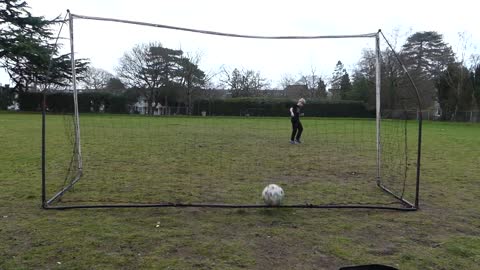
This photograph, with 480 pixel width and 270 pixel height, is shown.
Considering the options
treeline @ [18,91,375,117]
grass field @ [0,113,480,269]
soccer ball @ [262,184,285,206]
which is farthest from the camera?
treeline @ [18,91,375,117]

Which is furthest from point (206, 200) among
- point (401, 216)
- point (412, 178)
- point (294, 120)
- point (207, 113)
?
point (207, 113)

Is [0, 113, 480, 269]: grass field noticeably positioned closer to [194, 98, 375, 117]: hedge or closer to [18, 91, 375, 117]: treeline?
[18, 91, 375, 117]: treeline

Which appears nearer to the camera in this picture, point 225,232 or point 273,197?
point 225,232

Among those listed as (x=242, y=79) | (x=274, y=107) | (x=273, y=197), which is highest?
(x=242, y=79)

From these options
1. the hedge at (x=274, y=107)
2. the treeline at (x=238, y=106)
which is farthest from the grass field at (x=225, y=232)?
the hedge at (x=274, y=107)

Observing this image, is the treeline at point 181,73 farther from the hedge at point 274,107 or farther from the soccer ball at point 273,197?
the soccer ball at point 273,197

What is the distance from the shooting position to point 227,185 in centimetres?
724

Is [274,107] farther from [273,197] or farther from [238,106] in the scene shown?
[273,197]

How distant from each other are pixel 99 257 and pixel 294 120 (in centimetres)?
1194

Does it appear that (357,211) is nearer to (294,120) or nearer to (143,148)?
(143,148)

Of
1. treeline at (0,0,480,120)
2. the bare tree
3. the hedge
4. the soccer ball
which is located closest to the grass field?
the soccer ball

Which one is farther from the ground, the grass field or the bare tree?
the bare tree

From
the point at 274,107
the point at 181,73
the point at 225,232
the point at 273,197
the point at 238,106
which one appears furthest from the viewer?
the point at 181,73

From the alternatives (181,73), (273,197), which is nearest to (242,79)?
(181,73)
